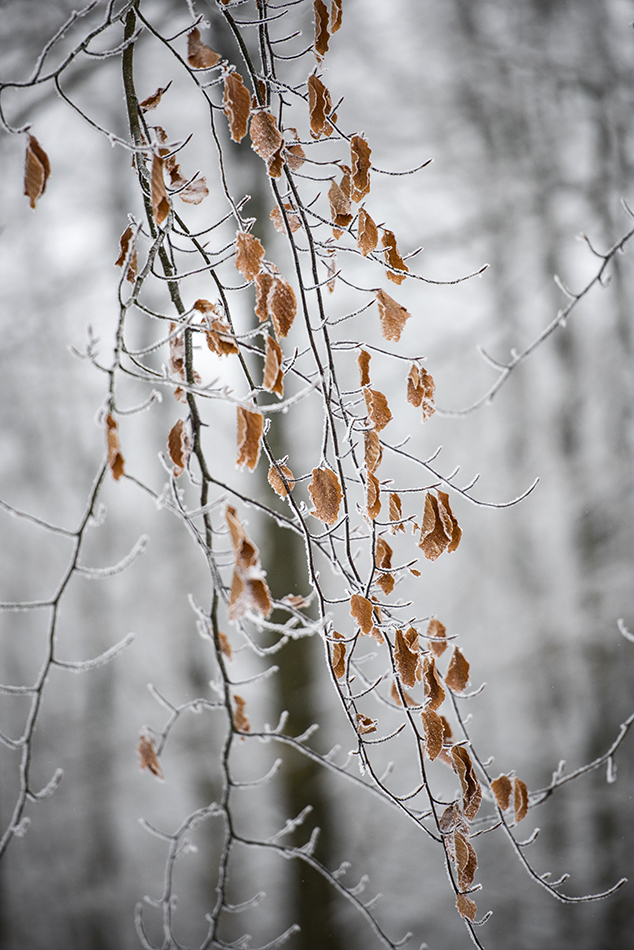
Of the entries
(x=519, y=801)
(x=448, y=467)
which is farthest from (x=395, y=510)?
(x=448, y=467)

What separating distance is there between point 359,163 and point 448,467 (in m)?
1.55

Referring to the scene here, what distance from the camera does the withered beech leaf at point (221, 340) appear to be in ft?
2.30

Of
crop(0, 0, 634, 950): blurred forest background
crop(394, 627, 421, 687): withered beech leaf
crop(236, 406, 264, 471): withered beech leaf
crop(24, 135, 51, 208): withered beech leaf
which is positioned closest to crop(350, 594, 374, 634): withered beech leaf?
crop(394, 627, 421, 687): withered beech leaf

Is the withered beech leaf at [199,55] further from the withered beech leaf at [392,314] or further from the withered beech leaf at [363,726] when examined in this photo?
the withered beech leaf at [363,726]

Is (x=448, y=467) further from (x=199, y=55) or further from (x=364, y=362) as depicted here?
(x=199, y=55)

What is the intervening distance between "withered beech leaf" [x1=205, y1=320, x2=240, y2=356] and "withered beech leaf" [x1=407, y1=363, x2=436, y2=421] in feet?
0.79

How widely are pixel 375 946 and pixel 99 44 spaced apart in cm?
286

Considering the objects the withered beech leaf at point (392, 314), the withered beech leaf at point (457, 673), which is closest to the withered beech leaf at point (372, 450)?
the withered beech leaf at point (392, 314)

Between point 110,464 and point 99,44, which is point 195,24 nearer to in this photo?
point 110,464

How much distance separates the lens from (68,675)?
211cm

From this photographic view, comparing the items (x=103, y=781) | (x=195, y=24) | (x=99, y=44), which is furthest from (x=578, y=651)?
(x=99, y=44)

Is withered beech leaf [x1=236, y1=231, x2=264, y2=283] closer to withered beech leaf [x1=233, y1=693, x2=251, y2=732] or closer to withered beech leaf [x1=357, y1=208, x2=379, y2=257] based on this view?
withered beech leaf [x1=357, y1=208, x2=379, y2=257]

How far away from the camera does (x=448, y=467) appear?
7.30 ft

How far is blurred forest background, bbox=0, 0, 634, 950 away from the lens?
2037 mm
